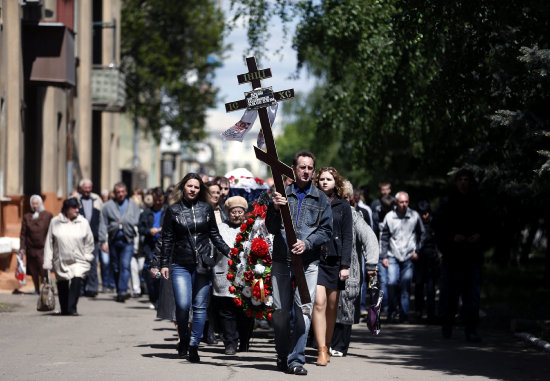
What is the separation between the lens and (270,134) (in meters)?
10.3

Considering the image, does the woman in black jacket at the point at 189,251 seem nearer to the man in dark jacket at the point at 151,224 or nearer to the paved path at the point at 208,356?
the paved path at the point at 208,356

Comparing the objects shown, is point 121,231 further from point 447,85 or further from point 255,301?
point 255,301

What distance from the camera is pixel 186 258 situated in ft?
37.8

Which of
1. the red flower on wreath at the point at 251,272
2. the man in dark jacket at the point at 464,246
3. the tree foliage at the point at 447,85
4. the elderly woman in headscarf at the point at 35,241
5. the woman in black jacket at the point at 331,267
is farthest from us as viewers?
the elderly woman in headscarf at the point at 35,241

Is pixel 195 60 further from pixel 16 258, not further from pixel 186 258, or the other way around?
pixel 186 258

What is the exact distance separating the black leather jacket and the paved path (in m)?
0.99

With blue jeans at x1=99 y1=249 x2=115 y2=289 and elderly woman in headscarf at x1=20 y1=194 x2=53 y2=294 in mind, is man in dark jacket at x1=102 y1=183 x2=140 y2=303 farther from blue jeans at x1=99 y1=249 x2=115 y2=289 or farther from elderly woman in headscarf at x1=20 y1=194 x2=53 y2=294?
elderly woman in headscarf at x1=20 y1=194 x2=53 y2=294

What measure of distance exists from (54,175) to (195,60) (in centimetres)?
1616

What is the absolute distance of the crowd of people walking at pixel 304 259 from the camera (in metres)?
10.7

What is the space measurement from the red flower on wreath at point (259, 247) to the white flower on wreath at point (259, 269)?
0.39 ft

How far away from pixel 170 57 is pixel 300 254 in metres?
34.1

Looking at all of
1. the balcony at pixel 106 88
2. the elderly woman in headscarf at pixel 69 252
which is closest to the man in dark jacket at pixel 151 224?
the elderly woman in headscarf at pixel 69 252

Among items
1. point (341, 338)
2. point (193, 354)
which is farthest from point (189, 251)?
point (341, 338)

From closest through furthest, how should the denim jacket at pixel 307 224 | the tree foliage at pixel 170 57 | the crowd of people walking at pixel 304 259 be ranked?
the denim jacket at pixel 307 224 → the crowd of people walking at pixel 304 259 → the tree foliage at pixel 170 57
